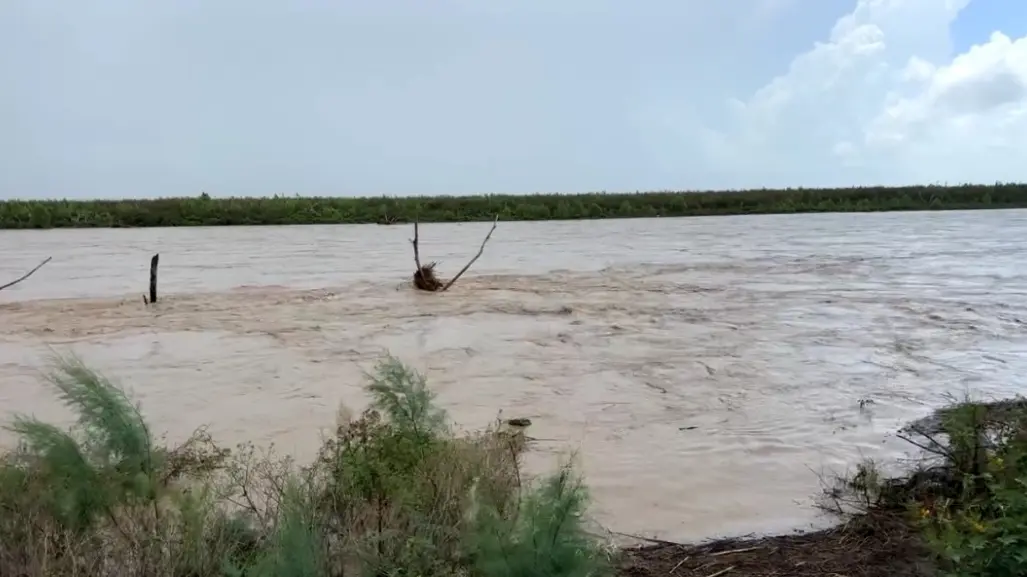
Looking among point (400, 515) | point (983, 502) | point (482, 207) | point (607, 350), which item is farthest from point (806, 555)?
point (482, 207)

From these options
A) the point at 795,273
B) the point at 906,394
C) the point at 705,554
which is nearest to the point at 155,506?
the point at 705,554

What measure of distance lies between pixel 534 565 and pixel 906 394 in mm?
5982

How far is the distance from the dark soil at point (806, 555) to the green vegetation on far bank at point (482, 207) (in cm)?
2909

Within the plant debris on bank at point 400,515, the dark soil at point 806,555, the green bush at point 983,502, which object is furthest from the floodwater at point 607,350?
the green bush at point 983,502

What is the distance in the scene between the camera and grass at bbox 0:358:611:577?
3.23 meters

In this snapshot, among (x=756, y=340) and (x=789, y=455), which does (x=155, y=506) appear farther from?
(x=756, y=340)

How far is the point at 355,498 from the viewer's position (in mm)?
4023

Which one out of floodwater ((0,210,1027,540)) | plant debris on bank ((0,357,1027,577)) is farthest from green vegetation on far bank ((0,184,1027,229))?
plant debris on bank ((0,357,1027,577))

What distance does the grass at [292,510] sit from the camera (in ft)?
10.6

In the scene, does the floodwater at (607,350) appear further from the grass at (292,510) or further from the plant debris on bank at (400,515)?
the grass at (292,510)

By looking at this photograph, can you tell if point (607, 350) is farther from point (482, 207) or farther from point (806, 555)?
point (482, 207)

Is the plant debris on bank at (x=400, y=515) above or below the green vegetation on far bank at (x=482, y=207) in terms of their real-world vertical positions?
below

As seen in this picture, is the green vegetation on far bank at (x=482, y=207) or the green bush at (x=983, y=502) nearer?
the green bush at (x=983, y=502)

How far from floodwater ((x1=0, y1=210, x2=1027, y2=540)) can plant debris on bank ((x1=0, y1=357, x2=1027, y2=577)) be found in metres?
0.65
